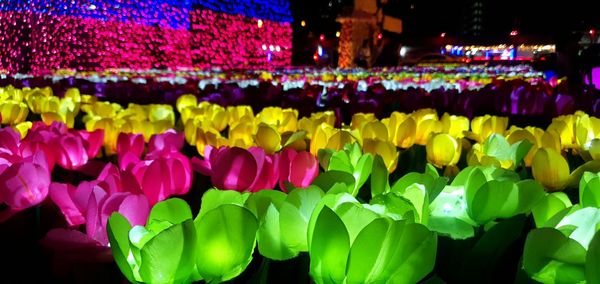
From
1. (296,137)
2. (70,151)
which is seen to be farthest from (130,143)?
(296,137)

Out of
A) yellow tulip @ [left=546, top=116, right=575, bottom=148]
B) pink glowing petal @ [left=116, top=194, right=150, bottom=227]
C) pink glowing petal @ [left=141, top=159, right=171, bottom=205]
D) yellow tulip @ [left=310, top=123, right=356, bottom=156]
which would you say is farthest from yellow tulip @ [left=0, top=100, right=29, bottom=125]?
yellow tulip @ [left=546, top=116, right=575, bottom=148]

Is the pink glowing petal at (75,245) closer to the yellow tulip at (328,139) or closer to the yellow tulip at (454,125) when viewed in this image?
the yellow tulip at (328,139)

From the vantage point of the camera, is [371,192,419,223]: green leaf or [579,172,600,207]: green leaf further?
[579,172,600,207]: green leaf

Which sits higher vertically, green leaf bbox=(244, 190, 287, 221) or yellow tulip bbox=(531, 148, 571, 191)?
green leaf bbox=(244, 190, 287, 221)

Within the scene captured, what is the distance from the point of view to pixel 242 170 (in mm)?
1175

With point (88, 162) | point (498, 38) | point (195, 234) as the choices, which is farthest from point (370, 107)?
point (498, 38)

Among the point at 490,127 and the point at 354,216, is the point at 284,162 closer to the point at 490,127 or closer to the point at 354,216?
the point at 354,216

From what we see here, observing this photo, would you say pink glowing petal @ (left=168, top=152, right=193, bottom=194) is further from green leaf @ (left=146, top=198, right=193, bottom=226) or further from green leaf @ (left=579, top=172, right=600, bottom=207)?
green leaf @ (left=579, top=172, right=600, bottom=207)

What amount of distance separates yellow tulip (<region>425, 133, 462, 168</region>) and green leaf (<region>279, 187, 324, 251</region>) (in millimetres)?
789

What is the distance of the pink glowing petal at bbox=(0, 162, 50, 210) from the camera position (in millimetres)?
1068

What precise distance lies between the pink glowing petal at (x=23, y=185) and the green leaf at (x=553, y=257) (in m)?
0.81

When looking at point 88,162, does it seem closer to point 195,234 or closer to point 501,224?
point 195,234

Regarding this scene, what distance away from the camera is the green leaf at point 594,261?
63 centimetres

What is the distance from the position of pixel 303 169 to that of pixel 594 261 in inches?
26.6
